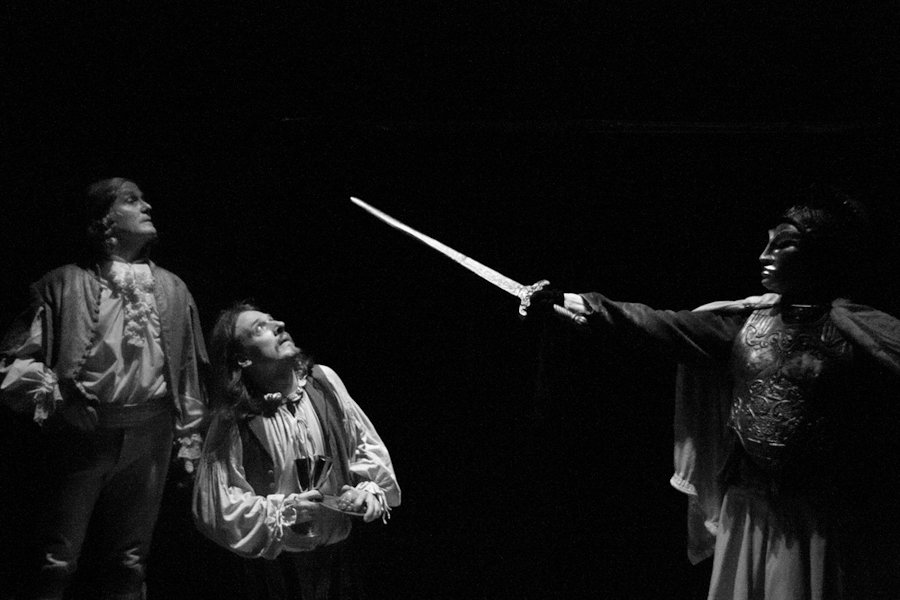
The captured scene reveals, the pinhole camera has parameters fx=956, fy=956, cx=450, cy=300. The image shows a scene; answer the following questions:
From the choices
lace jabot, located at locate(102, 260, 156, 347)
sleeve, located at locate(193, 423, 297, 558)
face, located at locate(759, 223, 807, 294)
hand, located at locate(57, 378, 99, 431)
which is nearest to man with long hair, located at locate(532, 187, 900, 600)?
face, located at locate(759, 223, 807, 294)

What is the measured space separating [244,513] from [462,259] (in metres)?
1.00

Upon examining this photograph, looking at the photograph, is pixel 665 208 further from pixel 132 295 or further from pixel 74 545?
pixel 74 545

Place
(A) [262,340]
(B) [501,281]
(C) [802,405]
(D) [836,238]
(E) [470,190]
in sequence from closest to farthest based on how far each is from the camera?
(C) [802,405], (D) [836,238], (B) [501,281], (A) [262,340], (E) [470,190]

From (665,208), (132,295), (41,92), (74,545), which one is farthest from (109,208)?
(665,208)

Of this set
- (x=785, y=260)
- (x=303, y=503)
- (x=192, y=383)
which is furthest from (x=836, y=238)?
(x=192, y=383)

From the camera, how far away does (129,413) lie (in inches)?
114

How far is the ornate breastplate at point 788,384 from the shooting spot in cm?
260

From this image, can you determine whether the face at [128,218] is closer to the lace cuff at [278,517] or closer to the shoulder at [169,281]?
the shoulder at [169,281]

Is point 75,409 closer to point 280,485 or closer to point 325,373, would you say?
point 280,485

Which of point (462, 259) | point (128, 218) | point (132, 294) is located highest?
point (128, 218)

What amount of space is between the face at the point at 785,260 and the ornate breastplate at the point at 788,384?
0.08m

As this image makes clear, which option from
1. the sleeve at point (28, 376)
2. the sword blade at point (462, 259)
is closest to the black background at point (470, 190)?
the sword blade at point (462, 259)

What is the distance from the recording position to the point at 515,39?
10.7ft

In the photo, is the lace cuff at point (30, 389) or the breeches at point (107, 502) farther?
the breeches at point (107, 502)
